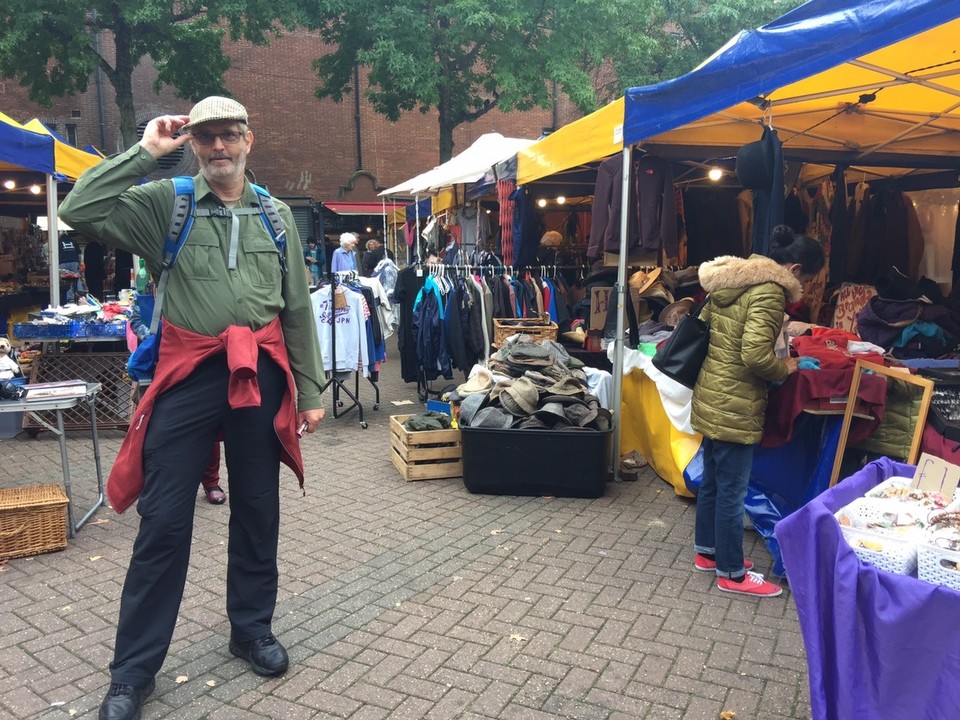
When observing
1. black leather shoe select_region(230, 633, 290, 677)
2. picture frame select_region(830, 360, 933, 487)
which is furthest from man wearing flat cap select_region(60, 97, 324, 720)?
picture frame select_region(830, 360, 933, 487)

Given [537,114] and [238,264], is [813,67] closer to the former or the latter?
[238,264]

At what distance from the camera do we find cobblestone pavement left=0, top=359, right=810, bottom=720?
2846mm

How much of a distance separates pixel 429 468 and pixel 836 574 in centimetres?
388

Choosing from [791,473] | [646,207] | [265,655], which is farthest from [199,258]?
[646,207]

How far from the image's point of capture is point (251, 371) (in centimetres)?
261

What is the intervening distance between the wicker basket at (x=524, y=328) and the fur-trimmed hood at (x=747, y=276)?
11.1ft

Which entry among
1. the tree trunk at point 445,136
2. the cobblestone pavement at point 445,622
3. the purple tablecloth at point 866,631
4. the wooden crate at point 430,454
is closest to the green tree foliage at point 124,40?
the tree trunk at point 445,136

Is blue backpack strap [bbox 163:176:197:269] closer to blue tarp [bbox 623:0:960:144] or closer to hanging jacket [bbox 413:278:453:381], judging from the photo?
blue tarp [bbox 623:0:960:144]

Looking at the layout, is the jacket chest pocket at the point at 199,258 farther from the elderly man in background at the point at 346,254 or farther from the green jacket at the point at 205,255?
the elderly man in background at the point at 346,254

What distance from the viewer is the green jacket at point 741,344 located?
352 cm

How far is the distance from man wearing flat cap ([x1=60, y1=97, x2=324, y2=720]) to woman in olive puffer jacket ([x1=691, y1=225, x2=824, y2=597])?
6.92ft

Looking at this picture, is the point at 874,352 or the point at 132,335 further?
the point at 132,335

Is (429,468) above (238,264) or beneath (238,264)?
beneath

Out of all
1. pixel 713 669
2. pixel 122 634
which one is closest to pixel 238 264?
pixel 122 634
